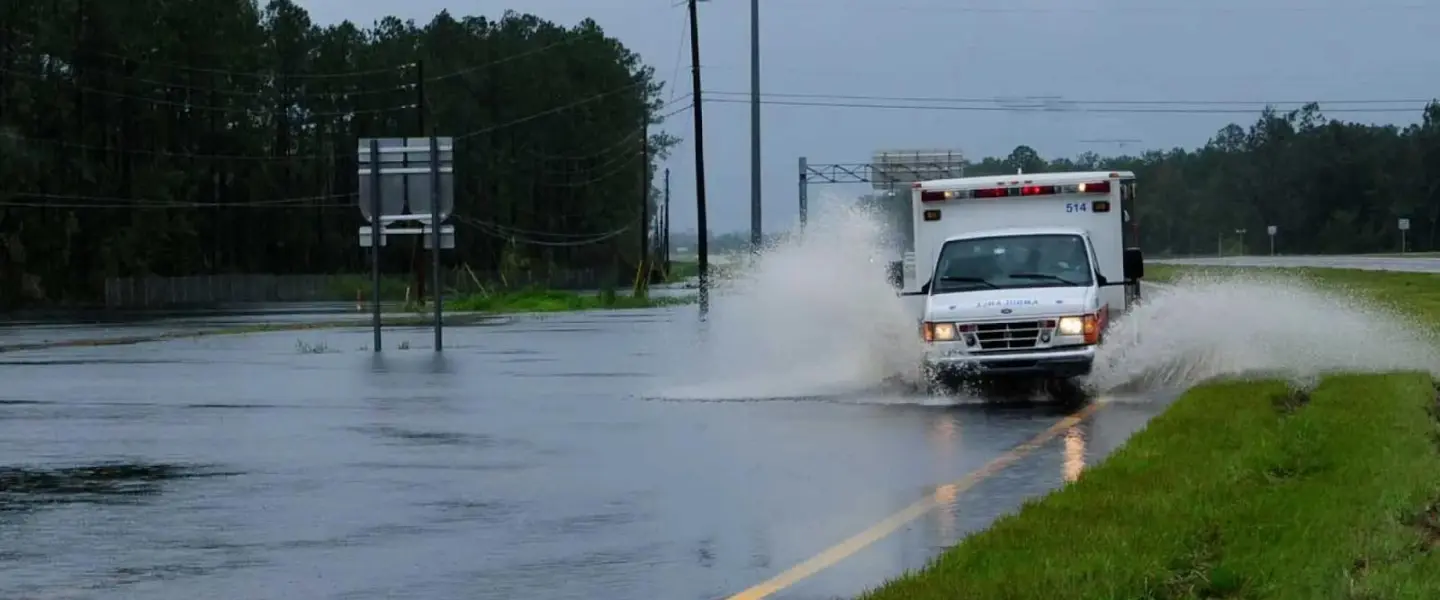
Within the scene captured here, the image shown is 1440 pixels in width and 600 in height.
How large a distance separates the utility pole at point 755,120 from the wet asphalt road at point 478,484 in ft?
83.2

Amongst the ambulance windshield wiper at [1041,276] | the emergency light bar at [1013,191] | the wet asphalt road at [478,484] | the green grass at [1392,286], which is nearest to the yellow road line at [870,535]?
the wet asphalt road at [478,484]

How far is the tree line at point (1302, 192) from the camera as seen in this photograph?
506 ft

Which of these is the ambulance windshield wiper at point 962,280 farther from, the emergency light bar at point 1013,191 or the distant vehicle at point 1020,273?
the emergency light bar at point 1013,191

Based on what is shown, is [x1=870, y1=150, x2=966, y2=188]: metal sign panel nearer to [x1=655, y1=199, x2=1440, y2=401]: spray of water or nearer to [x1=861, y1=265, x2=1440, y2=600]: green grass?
[x1=655, y1=199, x2=1440, y2=401]: spray of water

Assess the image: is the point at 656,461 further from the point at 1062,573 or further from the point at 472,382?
the point at 472,382

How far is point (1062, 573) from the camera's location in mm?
8953

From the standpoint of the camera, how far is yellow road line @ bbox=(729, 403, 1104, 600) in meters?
9.57

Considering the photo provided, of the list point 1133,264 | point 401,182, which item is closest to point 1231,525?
point 1133,264

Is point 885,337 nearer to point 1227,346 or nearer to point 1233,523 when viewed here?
point 1227,346

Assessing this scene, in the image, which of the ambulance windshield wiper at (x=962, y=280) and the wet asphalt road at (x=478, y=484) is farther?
the ambulance windshield wiper at (x=962, y=280)

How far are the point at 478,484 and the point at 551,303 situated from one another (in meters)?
54.2

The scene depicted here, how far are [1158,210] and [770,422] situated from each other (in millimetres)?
157466

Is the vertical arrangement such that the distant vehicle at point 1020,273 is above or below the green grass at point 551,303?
above

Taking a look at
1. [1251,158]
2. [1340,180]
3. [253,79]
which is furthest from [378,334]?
[1251,158]
